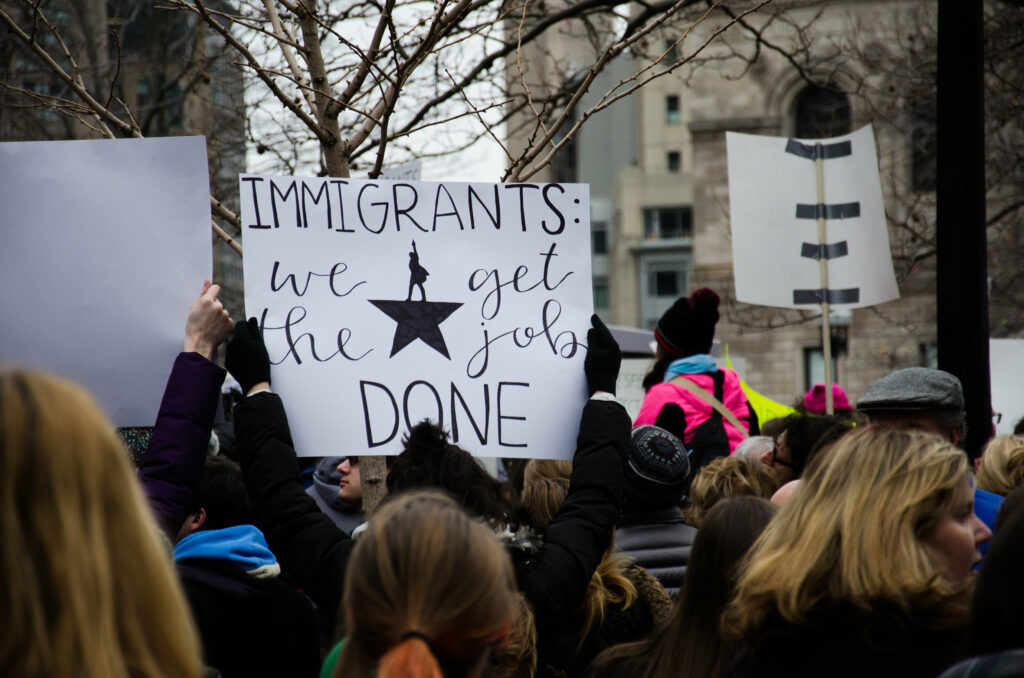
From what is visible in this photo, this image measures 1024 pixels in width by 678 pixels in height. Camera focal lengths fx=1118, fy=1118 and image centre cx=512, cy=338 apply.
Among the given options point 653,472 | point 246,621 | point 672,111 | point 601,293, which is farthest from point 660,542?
point 601,293

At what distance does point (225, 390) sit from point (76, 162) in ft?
14.7

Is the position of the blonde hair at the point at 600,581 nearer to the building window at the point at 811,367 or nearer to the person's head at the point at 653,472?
the person's head at the point at 653,472

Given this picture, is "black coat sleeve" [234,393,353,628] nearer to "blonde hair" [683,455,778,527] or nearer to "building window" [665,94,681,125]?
"blonde hair" [683,455,778,527]

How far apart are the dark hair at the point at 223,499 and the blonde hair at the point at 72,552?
7.21ft

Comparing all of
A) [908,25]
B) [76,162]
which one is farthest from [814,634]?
[908,25]

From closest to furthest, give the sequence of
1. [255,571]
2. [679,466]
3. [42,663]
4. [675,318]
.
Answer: [42,663] < [255,571] < [679,466] < [675,318]

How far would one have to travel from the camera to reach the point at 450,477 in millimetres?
2643

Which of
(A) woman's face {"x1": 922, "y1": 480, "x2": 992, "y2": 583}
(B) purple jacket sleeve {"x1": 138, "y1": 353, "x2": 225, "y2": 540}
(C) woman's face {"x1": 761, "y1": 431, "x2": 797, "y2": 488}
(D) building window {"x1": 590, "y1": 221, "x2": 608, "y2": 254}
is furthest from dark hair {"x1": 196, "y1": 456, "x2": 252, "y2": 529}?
(D) building window {"x1": 590, "y1": 221, "x2": 608, "y2": 254}

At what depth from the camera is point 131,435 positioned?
450 centimetres

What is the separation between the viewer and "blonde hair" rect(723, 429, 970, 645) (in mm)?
2031

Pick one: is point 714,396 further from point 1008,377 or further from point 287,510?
point 287,510

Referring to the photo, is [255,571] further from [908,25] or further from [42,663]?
[908,25]

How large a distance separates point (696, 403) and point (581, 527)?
9.61 feet

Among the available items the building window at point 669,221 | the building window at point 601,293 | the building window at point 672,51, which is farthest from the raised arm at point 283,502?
the building window at point 601,293
